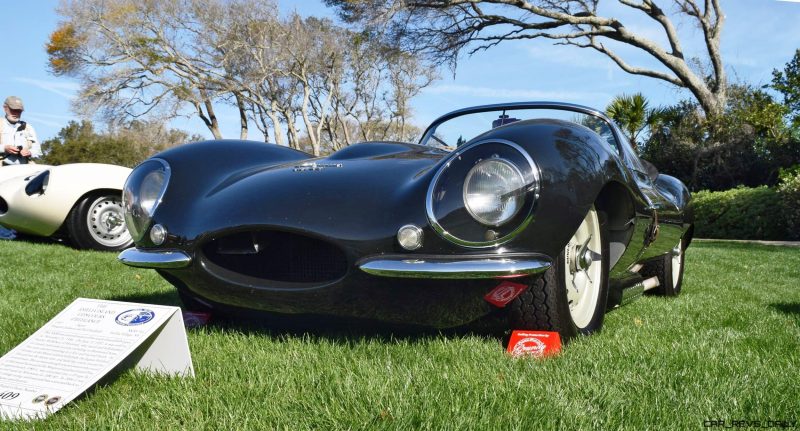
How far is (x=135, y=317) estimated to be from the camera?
2039 mm

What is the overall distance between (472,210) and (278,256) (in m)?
0.82

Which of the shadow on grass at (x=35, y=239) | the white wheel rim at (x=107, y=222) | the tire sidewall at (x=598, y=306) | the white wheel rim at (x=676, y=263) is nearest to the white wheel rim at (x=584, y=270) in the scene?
the tire sidewall at (x=598, y=306)

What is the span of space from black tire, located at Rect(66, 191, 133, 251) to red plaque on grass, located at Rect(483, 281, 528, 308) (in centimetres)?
533

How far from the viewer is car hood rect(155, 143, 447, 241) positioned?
7.32ft

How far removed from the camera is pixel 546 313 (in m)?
2.31

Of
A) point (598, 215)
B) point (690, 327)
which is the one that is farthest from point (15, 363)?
point (690, 327)

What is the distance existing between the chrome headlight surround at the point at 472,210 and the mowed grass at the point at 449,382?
0.42 m

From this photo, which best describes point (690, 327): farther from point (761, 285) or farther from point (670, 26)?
point (670, 26)

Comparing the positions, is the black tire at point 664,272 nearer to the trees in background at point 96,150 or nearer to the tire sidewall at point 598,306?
the tire sidewall at point 598,306

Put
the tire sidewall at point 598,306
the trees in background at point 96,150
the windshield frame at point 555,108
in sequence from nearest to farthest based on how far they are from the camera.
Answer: the tire sidewall at point 598,306 < the windshield frame at point 555,108 < the trees in background at point 96,150

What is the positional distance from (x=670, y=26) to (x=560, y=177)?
18448mm

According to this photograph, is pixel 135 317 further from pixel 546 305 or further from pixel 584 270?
pixel 584 270

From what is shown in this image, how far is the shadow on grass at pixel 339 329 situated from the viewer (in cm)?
246

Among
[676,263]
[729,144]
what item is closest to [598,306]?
[676,263]
